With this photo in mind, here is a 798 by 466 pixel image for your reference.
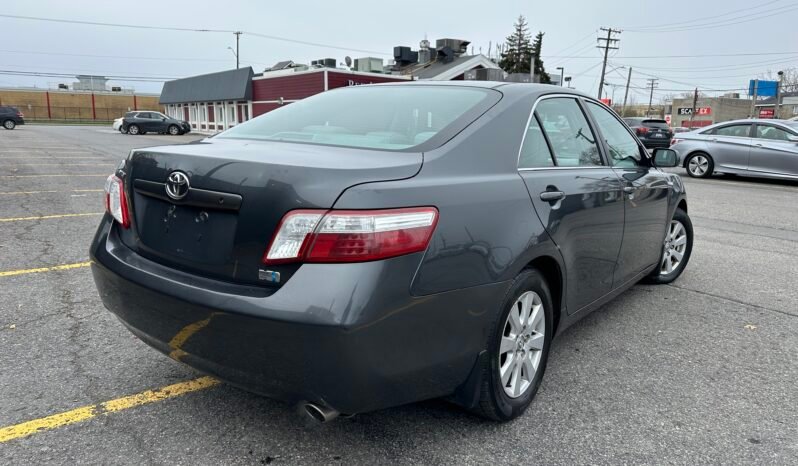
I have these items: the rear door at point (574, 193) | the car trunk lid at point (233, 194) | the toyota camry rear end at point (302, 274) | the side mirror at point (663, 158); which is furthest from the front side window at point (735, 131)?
the car trunk lid at point (233, 194)

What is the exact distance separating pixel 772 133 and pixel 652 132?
33.9 ft

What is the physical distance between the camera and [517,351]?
8.81 ft

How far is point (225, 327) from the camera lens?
6.88 feet

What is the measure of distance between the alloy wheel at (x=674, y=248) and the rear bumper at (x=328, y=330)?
3.05 metres

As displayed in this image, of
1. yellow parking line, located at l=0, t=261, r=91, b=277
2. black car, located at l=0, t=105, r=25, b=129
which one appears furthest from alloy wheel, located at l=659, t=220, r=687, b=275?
black car, located at l=0, t=105, r=25, b=129

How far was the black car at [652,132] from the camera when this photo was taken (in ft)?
74.2

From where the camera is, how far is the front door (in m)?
3.72

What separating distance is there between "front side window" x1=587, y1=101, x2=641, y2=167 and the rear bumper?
6.06ft

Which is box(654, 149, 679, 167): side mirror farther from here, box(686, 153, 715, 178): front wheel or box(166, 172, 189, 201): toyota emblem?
box(686, 153, 715, 178): front wheel

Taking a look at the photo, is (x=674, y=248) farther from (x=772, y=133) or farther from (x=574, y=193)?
(x=772, y=133)

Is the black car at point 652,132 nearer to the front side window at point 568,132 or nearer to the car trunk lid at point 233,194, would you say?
the front side window at point 568,132

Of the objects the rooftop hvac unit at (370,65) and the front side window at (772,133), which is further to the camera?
the rooftop hvac unit at (370,65)

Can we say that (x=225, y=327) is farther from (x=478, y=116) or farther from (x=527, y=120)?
(x=527, y=120)

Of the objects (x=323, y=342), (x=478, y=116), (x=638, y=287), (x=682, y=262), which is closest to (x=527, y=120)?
(x=478, y=116)
